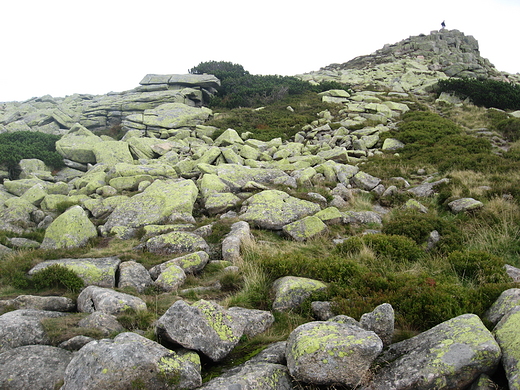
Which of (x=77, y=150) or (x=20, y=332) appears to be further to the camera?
(x=77, y=150)

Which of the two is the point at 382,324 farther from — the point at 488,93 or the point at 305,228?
the point at 488,93

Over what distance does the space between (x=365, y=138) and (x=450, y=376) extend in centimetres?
2244

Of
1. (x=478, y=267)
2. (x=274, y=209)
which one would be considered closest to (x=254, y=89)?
(x=274, y=209)

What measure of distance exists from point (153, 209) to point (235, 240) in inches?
188

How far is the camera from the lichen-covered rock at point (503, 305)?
462 centimetres

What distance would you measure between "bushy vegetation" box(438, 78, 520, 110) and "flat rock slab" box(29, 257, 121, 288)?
123 ft

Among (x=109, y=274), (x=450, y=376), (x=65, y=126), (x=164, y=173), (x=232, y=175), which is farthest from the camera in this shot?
(x=65, y=126)

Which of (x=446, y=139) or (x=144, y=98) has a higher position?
(x=144, y=98)

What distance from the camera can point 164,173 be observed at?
1797cm

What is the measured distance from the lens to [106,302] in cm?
654

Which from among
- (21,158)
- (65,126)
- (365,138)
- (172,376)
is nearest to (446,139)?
(365,138)

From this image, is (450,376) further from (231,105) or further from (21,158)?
(231,105)

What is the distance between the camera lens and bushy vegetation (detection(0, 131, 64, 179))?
21.3 meters

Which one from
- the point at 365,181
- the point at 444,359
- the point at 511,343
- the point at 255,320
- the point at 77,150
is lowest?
the point at 255,320
